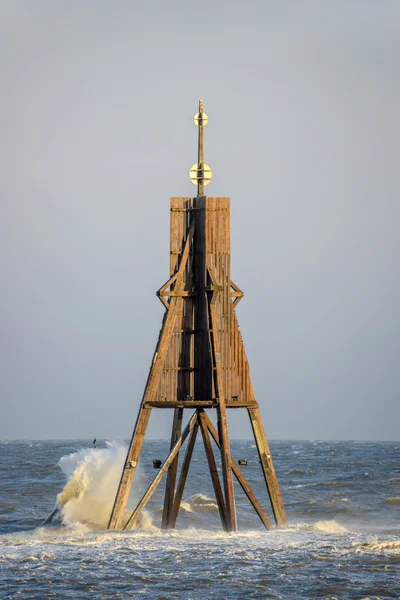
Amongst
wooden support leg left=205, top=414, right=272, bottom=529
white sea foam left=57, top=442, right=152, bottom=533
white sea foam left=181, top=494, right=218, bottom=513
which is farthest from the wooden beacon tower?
white sea foam left=181, top=494, right=218, bottom=513

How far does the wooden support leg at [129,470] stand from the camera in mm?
25516

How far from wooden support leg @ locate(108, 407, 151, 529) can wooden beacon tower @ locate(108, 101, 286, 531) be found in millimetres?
22

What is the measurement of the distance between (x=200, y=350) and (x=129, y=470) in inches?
125

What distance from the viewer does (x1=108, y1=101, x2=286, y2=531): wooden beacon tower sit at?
25.8m

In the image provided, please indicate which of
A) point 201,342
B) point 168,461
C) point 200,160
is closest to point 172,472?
point 168,461

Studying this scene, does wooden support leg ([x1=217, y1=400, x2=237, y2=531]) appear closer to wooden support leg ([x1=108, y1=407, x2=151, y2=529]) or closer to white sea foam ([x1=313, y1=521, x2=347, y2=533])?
wooden support leg ([x1=108, y1=407, x2=151, y2=529])

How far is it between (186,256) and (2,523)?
1254cm

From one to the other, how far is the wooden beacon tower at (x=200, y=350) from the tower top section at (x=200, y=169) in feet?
1.03

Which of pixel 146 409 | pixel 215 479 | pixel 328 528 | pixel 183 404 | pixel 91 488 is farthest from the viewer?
pixel 91 488

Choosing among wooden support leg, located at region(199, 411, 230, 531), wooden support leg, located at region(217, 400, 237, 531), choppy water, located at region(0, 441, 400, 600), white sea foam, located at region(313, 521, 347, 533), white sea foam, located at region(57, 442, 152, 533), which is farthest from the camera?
white sea foam, located at region(57, 442, 152, 533)

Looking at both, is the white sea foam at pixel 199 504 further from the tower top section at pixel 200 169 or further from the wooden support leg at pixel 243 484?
the tower top section at pixel 200 169

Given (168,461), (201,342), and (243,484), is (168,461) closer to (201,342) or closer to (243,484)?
(243,484)

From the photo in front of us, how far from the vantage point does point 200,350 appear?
26.4 meters

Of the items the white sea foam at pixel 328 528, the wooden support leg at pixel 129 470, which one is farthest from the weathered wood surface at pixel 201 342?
the white sea foam at pixel 328 528
